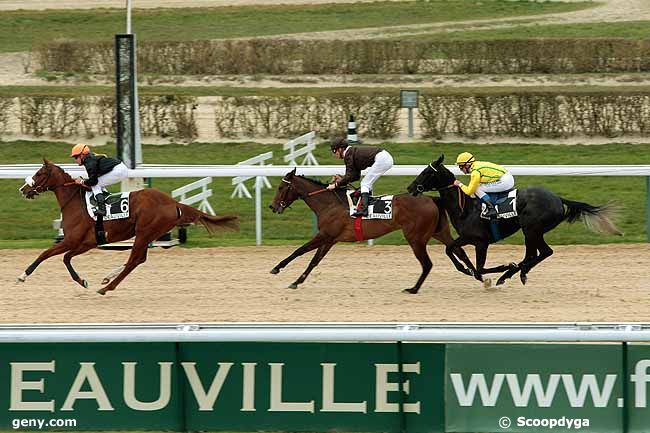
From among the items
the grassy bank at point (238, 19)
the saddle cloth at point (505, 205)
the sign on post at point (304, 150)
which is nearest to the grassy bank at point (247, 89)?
the sign on post at point (304, 150)

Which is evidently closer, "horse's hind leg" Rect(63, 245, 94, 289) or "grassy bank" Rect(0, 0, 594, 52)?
"horse's hind leg" Rect(63, 245, 94, 289)

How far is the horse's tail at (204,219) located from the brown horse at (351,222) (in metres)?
0.35

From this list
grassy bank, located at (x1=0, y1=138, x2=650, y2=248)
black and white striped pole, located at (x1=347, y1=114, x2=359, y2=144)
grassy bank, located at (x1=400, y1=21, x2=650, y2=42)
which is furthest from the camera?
grassy bank, located at (x1=400, y1=21, x2=650, y2=42)

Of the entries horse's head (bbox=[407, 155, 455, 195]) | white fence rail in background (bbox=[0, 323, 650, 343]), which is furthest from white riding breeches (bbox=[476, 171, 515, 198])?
white fence rail in background (bbox=[0, 323, 650, 343])

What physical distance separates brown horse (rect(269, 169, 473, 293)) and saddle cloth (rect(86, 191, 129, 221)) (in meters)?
1.11

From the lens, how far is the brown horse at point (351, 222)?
10.9 meters

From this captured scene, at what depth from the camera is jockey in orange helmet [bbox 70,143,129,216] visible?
10.8m

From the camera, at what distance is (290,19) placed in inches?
1213

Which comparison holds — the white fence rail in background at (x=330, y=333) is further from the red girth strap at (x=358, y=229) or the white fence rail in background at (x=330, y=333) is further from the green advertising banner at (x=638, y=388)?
the red girth strap at (x=358, y=229)

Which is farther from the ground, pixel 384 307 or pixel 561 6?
pixel 561 6

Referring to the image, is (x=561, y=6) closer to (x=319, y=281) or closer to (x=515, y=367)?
(x=319, y=281)

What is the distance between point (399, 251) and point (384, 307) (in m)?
2.56

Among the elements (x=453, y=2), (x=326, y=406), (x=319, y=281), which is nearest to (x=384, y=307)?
(x=319, y=281)

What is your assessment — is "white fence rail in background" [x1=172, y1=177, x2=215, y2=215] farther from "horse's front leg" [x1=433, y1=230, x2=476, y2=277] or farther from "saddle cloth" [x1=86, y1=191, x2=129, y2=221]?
"horse's front leg" [x1=433, y1=230, x2=476, y2=277]
